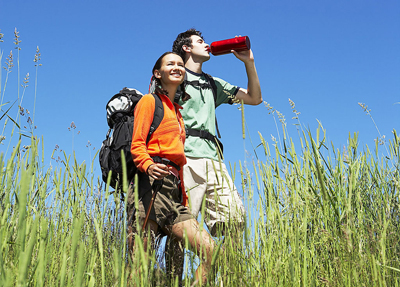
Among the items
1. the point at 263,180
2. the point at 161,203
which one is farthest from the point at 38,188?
the point at 263,180

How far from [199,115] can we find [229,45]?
0.80 meters

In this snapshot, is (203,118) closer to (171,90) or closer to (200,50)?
(171,90)

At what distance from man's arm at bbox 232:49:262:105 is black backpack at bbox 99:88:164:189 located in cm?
118

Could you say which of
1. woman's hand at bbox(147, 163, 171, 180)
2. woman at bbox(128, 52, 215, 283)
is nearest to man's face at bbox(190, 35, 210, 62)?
woman at bbox(128, 52, 215, 283)

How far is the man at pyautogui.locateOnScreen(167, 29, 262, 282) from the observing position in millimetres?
2889

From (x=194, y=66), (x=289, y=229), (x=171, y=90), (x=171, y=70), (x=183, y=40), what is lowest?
(x=289, y=229)

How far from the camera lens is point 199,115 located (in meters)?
3.12

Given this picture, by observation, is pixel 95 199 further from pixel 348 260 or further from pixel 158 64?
pixel 348 260

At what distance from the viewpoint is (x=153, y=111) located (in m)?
2.31

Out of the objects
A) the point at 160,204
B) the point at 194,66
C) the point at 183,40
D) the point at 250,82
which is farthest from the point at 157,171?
the point at 183,40

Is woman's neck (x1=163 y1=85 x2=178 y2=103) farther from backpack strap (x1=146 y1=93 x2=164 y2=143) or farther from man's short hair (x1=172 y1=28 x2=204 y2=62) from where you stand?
man's short hair (x1=172 y1=28 x2=204 y2=62)

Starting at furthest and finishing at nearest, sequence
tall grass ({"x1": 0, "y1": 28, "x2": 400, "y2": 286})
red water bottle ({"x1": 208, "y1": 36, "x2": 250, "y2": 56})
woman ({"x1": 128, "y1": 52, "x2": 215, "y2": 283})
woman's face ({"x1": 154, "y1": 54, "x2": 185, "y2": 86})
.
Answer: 1. red water bottle ({"x1": 208, "y1": 36, "x2": 250, "y2": 56})
2. woman's face ({"x1": 154, "y1": 54, "x2": 185, "y2": 86})
3. woman ({"x1": 128, "y1": 52, "x2": 215, "y2": 283})
4. tall grass ({"x1": 0, "y1": 28, "x2": 400, "y2": 286})

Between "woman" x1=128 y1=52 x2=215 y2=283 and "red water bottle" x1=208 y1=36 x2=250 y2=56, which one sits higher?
"red water bottle" x1=208 y1=36 x2=250 y2=56

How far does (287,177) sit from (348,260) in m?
0.65
